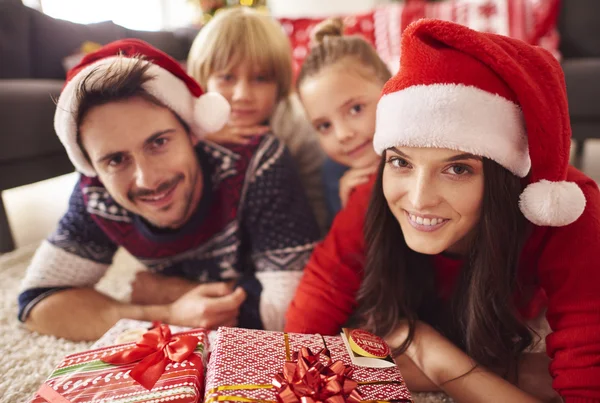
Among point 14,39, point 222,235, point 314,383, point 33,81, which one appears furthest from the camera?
point 14,39

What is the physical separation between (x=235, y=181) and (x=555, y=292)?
22.9 inches

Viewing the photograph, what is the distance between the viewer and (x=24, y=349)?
0.82 meters

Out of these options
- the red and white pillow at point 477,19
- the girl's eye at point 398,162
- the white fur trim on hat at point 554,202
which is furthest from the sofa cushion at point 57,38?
the white fur trim on hat at point 554,202

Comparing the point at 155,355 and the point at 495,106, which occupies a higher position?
the point at 495,106

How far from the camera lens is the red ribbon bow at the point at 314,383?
0.48 m

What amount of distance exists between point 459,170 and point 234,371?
38cm

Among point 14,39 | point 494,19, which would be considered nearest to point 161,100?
point 14,39

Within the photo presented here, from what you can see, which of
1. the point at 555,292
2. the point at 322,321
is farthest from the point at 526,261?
the point at 322,321

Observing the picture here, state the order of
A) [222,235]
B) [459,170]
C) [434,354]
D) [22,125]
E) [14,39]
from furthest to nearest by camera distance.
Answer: [14,39]
[22,125]
[222,235]
[434,354]
[459,170]

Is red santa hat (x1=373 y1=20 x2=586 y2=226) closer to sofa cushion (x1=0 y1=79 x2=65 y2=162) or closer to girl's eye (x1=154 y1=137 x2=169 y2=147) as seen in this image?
girl's eye (x1=154 y1=137 x2=169 y2=147)

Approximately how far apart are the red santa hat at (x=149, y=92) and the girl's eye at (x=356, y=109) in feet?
0.86

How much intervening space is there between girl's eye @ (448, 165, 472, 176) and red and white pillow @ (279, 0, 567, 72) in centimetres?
129

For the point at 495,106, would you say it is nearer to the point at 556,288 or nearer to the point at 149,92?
the point at 556,288

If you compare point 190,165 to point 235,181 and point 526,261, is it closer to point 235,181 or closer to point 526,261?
point 235,181
